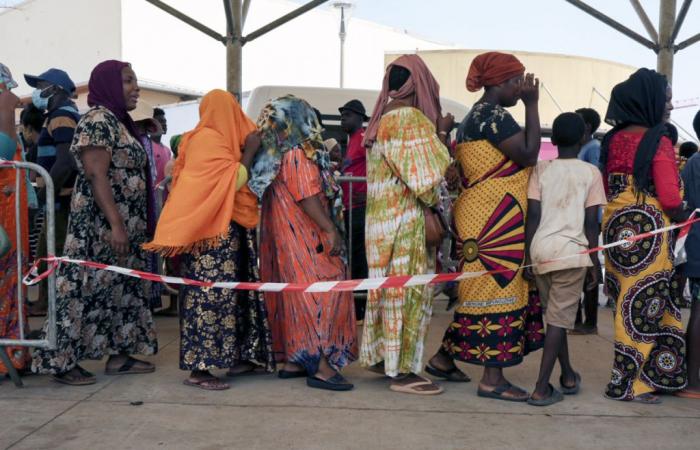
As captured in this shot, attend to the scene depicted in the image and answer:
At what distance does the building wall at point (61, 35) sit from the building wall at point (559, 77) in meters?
9.78

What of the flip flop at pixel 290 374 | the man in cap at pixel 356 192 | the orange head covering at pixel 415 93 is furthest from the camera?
Answer: the man in cap at pixel 356 192

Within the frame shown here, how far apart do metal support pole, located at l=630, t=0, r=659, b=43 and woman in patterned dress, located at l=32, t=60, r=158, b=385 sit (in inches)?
237

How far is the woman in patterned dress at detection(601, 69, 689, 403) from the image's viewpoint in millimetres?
4121

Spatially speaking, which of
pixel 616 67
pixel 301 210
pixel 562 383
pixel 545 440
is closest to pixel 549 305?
pixel 562 383

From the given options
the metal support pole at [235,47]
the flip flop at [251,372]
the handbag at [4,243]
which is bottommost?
the flip flop at [251,372]

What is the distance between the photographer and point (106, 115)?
173 inches

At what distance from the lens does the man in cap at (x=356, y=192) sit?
21.1 ft

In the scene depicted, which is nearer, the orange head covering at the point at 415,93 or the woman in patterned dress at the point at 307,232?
the orange head covering at the point at 415,93

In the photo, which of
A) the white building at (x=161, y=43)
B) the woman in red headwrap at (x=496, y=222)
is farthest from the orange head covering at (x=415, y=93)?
the white building at (x=161, y=43)

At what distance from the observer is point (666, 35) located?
8.29 meters

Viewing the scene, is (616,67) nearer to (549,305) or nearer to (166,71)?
(166,71)

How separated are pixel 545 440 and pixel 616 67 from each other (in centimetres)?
2027

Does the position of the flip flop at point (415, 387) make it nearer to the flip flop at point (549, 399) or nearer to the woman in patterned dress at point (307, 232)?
the woman in patterned dress at point (307, 232)

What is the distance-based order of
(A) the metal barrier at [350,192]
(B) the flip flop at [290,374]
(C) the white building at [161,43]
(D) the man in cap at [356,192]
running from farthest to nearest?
(C) the white building at [161,43] → (D) the man in cap at [356,192] → (A) the metal barrier at [350,192] → (B) the flip flop at [290,374]
